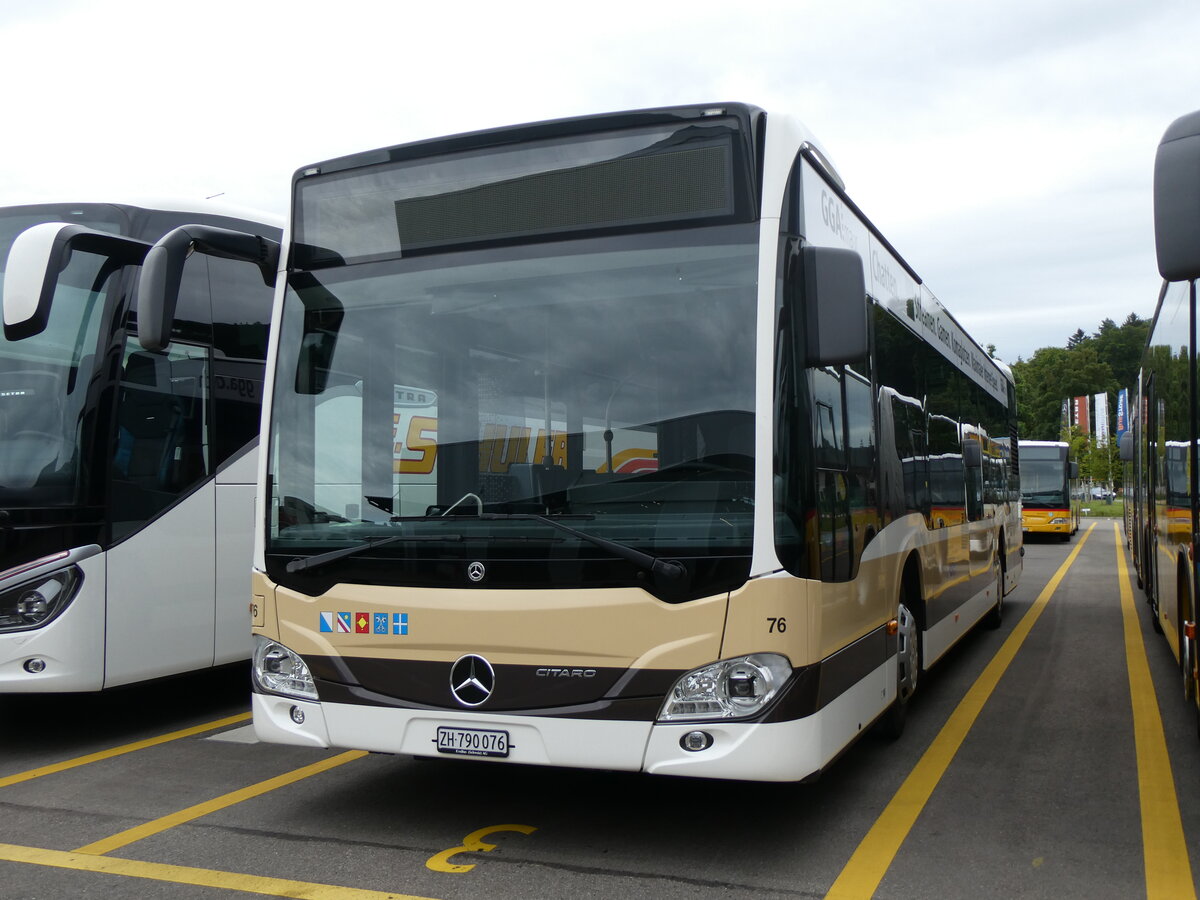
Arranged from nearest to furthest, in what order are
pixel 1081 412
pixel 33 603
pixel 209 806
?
pixel 209 806
pixel 33 603
pixel 1081 412

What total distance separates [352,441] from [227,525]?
128 inches

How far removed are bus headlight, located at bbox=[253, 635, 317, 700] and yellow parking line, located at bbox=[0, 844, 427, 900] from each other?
0.83 m

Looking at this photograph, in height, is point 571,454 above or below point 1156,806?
above

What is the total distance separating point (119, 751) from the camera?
7129mm

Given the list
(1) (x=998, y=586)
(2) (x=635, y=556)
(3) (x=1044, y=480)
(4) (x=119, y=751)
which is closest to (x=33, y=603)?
(4) (x=119, y=751)

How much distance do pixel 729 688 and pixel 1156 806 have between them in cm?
262

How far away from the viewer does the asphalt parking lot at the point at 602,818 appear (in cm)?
458

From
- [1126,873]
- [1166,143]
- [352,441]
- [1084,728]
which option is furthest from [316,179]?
[1084,728]

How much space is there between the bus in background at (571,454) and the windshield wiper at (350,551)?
12mm

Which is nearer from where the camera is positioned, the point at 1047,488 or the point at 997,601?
the point at 997,601

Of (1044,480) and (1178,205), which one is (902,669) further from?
(1044,480)

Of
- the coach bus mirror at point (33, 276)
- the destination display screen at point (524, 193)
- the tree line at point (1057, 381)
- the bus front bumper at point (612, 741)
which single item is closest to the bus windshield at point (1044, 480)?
the destination display screen at point (524, 193)

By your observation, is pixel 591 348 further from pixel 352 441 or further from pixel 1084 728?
pixel 1084 728

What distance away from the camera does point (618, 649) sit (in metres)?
4.57
